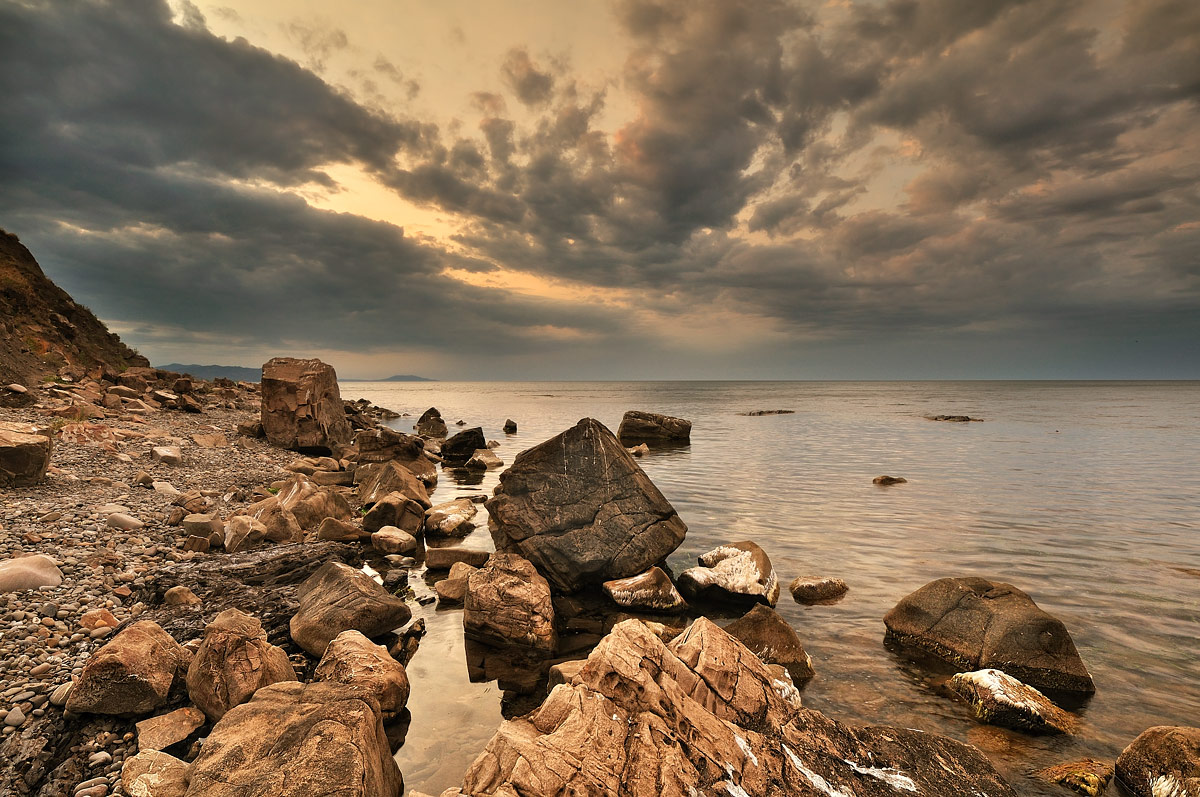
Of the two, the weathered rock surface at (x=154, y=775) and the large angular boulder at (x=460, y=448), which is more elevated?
the weathered rock surface at (x=154, y=775)

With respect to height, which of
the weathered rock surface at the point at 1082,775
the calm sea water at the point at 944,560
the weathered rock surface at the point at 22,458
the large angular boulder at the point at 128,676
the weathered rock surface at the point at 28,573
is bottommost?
the calm sea water at the point at 944,560

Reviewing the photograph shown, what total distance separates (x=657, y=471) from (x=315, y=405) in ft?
54.7

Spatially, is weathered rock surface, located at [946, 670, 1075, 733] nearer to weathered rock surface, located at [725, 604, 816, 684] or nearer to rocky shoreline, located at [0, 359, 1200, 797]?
rocky shoreline, located at [0, 359, 1200, 797]

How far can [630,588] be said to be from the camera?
10195 mm

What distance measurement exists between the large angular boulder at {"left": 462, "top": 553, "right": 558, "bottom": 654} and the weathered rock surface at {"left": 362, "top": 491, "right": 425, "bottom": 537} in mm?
5724

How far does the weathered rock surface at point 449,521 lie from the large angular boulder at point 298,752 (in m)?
9.31

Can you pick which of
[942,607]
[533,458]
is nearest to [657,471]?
[533,458]

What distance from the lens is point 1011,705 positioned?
6398mm

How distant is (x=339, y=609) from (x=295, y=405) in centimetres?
1879

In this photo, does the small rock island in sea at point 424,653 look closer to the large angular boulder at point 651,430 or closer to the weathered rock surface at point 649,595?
the weathered rock surface at point 649,595

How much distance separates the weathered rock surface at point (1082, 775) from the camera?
17.3 ft

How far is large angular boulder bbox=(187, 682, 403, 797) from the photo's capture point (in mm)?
4004

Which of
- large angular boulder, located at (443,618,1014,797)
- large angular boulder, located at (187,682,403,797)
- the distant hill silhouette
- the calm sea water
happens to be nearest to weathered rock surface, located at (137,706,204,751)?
large angular boulder, located at (187,682,403,797)

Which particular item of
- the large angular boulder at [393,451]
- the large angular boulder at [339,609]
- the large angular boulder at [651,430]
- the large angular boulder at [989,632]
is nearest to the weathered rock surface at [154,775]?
the large angular boulder at [339,609]
